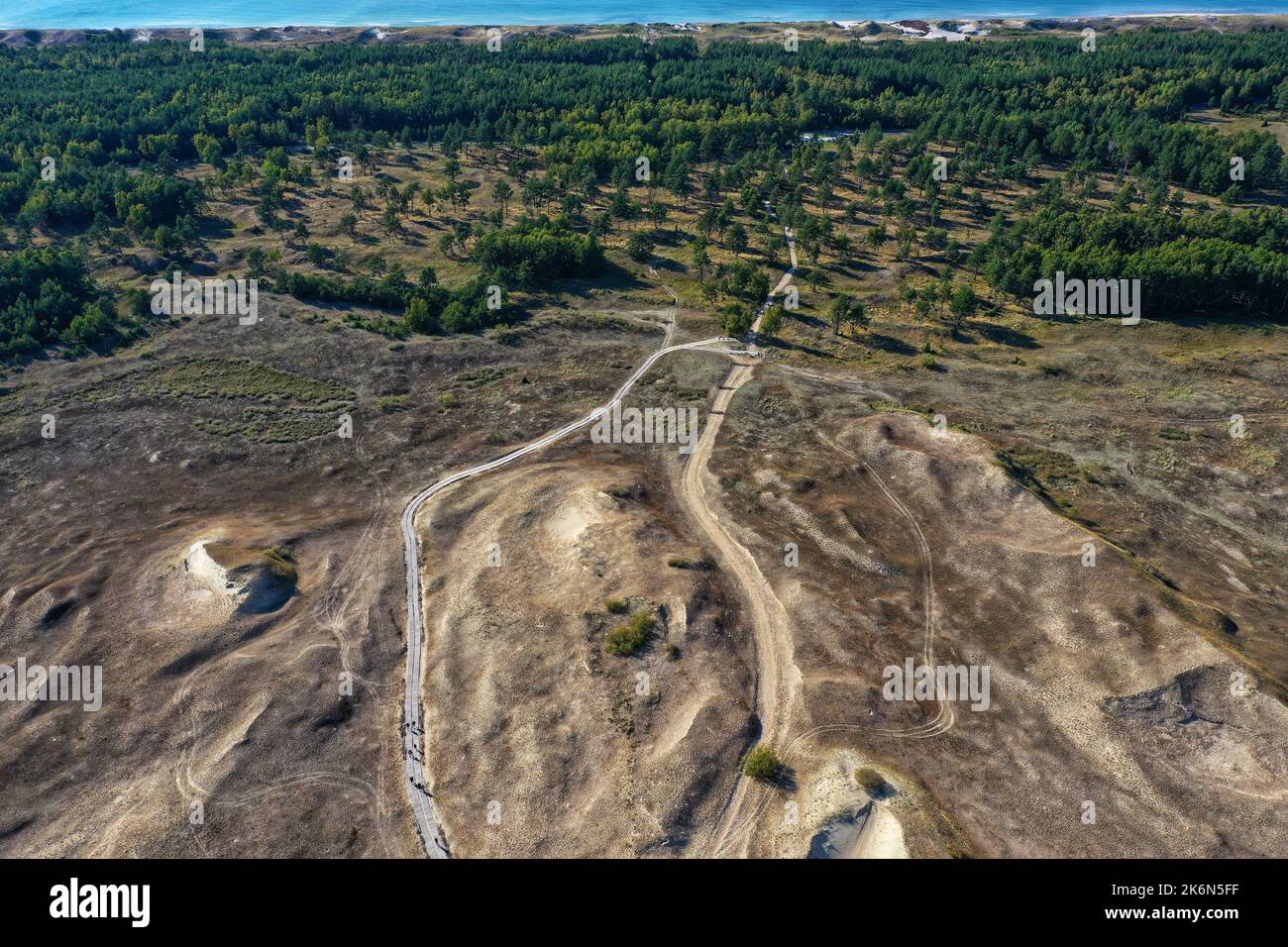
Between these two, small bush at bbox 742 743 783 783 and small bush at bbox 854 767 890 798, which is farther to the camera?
small bush at bbox 742 743 783 783

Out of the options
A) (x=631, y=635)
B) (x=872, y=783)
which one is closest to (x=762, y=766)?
(x=872, y=783)

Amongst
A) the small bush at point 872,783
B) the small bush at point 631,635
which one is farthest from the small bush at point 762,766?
the small bush at point 631,635

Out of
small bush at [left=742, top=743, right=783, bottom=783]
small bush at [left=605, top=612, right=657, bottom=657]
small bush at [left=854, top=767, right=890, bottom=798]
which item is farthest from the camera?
small bush at [left=605, top=612, right=657, bottom=657]

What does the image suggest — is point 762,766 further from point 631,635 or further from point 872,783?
point 631,635

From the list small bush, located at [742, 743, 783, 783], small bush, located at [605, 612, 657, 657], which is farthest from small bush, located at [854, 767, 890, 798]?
Answer: small bush, located at [605, 612, 657, 657]

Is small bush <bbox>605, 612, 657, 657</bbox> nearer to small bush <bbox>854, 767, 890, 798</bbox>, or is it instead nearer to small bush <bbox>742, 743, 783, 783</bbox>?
small bush <bbox>742, 743, 783, 783</bbox>

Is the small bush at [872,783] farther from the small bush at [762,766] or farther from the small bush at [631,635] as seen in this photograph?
the small bush at [631,635]

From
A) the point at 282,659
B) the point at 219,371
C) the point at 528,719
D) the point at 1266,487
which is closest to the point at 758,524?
the point at 528,719

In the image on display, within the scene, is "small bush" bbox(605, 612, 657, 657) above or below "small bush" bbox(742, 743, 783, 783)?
above
